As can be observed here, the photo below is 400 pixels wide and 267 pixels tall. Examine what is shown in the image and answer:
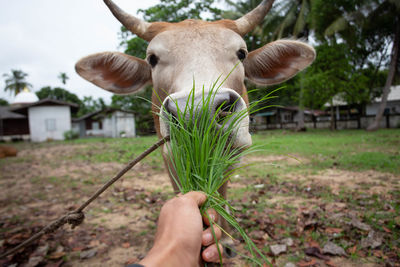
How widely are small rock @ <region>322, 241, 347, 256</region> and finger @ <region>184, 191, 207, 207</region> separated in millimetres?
2157

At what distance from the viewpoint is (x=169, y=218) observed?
40.5 inches

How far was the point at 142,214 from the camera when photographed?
4.07 metres

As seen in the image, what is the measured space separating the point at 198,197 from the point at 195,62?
1156 mm

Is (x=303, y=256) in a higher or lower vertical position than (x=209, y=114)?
lower

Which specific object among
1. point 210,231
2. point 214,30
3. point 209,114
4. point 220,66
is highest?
point 214,30

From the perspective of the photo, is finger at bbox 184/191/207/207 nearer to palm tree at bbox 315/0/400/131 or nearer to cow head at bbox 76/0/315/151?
cow head at bbox 76/0/315/151

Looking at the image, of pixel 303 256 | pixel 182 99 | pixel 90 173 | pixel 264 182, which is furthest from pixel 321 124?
pixel 182 99

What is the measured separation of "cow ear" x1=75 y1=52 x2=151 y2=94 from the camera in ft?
8.99

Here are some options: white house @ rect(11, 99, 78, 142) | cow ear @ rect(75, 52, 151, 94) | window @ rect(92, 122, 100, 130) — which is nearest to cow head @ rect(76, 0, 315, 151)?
cow ear @ rect(75, 52, 151, 94)

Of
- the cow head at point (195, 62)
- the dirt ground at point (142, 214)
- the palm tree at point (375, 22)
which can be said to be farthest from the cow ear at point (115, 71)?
the palm tree at point (375, 22)

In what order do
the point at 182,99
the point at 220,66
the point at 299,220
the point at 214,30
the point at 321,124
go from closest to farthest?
1. the point at 182,99
2. the point at 220,66
3. the point at 214,30
4. the point at 299,220
5. the point at 321,124

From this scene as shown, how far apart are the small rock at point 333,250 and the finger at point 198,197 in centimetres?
216

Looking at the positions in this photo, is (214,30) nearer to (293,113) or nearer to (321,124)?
(321,124)

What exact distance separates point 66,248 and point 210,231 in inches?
111
